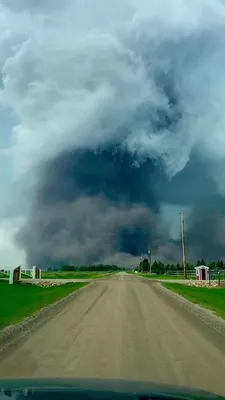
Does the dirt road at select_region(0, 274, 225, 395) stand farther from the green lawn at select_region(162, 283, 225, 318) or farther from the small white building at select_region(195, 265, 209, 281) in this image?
the small white building at select_region(195, 265, 209, 281)

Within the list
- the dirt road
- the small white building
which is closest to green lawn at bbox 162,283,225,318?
the dirt road

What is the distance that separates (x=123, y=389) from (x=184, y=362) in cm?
564

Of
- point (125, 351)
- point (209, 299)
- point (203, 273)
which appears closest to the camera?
point (125, 351)

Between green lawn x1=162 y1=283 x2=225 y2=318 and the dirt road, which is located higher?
green lawn x1=162 y1=283 x2=225 y2=318

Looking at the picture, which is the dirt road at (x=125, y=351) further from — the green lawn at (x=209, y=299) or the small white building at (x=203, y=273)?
the small white building at (x=203, y=273)

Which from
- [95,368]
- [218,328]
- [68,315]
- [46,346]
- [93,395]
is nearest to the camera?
[93,395]

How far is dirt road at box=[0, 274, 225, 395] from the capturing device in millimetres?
8828

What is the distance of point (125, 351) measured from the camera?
11344 millimetres

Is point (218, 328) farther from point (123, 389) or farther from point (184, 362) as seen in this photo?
point (123, 389)

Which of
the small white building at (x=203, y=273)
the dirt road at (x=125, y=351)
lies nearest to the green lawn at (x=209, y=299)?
the dirt road at (x=125, y=351)

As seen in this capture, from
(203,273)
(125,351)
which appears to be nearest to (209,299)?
(125,351)

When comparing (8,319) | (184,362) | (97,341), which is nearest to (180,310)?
(8,319)

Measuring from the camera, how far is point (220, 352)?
11469 mm

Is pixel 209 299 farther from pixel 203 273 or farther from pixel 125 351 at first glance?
pixel 203 273
